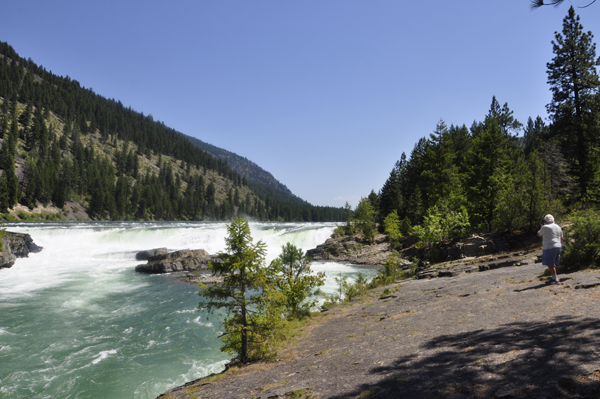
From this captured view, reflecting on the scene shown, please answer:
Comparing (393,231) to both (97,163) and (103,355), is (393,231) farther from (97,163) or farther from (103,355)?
(97,163)

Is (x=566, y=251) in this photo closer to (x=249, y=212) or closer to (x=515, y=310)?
(x=515, y=310)

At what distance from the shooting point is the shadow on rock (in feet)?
12.8

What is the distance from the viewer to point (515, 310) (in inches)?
312

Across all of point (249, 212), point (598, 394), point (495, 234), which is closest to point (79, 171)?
point (249, 212)

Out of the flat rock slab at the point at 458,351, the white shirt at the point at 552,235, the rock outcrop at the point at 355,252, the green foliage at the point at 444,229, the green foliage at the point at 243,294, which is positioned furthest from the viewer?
the rock outcrop at the point at 355,252

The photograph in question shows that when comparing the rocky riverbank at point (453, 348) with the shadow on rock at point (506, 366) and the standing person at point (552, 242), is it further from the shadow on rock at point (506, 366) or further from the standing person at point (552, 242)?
the standing person at point (552, 242)

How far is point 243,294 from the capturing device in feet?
30.6

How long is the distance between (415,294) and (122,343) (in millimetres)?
12730

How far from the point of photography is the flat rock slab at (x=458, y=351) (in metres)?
4.30

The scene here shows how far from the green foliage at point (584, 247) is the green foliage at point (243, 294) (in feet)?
32.0

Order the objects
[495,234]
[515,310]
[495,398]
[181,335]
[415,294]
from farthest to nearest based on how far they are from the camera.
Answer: [495,234] < [181,335] < [415,294] < [515,310] < [495,398]

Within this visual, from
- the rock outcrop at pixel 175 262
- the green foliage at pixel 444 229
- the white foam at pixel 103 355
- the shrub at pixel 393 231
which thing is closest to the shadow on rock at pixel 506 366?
the white foam at pixel 103 355

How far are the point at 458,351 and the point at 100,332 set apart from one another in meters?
15.7

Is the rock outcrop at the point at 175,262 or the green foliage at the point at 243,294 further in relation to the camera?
the rock outcrop at the point at 175,262
